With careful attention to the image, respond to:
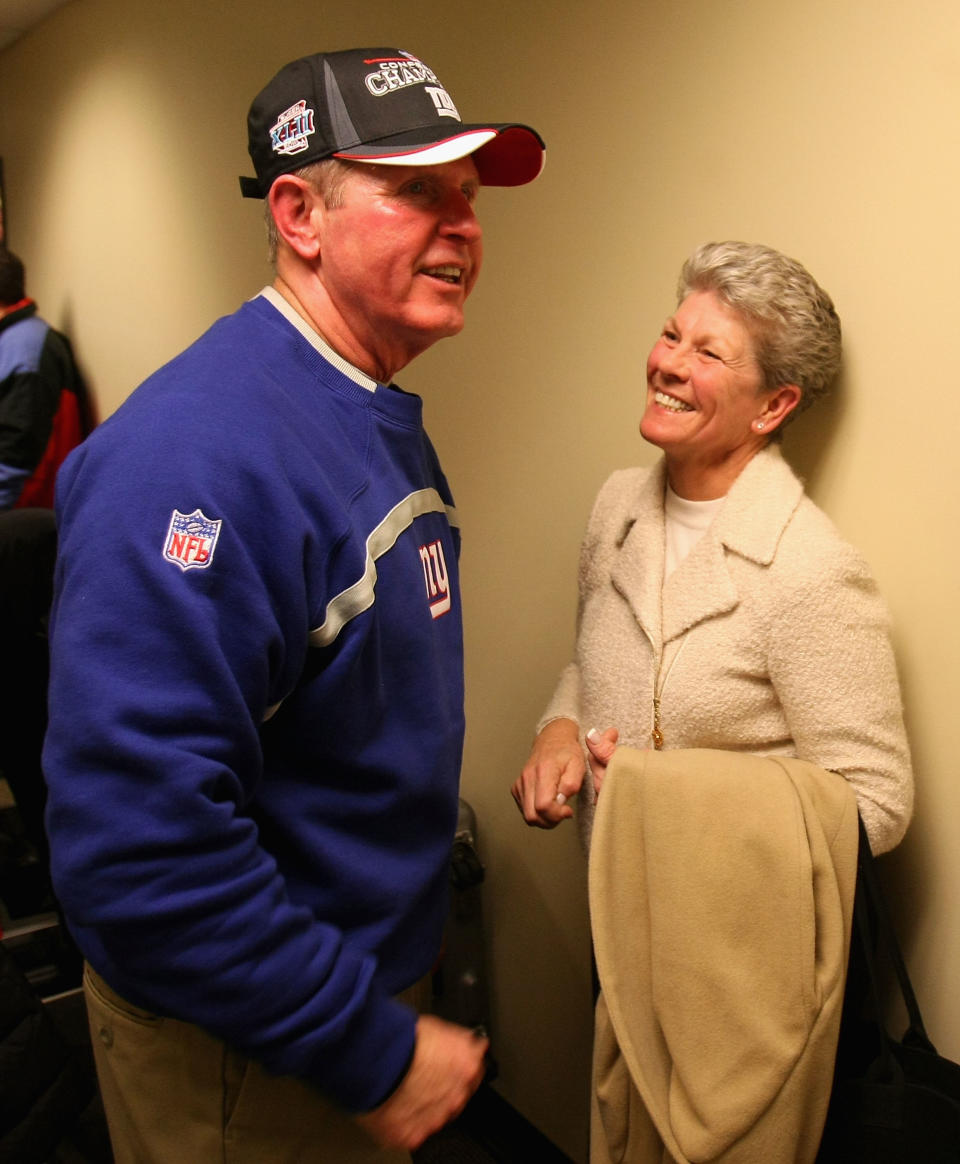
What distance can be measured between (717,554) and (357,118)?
27.2 inches

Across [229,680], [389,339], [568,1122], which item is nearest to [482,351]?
[389,339]

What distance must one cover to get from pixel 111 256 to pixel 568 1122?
3227 mm

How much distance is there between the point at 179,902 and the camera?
2.56ft

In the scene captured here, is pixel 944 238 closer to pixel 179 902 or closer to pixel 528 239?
pixel 528 239

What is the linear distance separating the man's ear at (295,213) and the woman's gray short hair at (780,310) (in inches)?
21.9

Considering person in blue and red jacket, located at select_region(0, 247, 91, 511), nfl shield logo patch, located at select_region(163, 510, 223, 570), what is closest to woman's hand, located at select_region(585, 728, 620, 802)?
nfl shield logo patch, located at select_region(163, 510, 223, 570)

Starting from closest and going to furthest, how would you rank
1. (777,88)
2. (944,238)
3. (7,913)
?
(944,238), (777,88), (7,913)

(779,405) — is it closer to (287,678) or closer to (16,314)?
(287,678)

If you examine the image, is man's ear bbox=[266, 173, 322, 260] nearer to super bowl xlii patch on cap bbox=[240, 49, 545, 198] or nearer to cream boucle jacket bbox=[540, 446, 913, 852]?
super bowl xlii patch on cap bbox=[240, 49, 545, 198]

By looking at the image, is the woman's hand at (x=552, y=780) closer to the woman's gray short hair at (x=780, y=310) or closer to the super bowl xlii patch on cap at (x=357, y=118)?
the woman's gray short hair at (x=780, y=310)

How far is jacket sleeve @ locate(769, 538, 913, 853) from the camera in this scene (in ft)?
3.86

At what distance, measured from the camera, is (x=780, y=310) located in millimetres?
1258

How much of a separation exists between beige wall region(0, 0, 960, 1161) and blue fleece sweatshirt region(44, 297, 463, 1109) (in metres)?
0.68

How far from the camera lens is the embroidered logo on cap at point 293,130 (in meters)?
1.02
